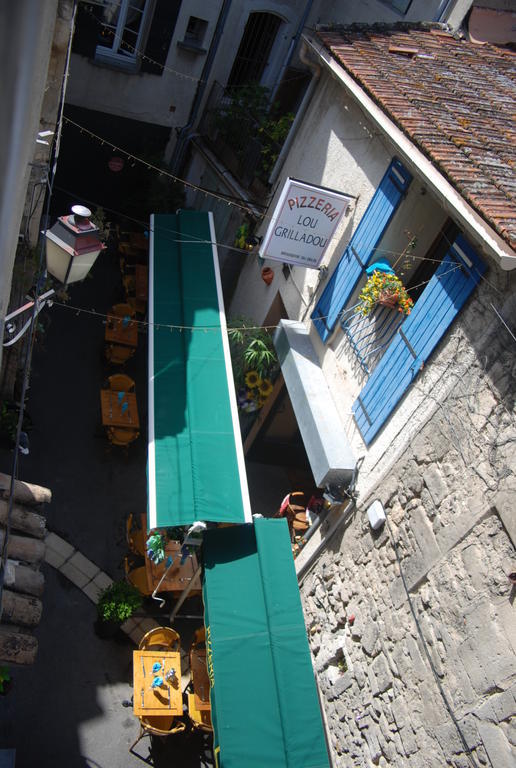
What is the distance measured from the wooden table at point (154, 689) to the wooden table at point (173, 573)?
902 mm

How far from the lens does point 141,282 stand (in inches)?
546

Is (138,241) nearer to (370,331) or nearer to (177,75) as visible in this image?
(177,75)

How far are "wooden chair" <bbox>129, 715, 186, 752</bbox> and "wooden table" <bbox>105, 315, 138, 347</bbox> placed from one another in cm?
648

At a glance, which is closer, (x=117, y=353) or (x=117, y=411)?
(x=117, y=411)

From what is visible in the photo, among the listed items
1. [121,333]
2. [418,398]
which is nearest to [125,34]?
[121,333]

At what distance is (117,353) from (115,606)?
509cm

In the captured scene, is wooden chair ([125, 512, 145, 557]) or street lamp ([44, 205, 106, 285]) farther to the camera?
wooden chair ([125, 512, 145, 557])

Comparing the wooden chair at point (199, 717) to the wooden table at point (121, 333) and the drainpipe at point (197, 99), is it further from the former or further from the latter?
the drainpipe at point (197, 99)

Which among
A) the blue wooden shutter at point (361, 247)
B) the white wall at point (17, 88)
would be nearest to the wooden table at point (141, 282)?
the blue wooden shutter at point (361, 247)

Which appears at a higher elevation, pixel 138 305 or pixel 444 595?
pixel 444 595

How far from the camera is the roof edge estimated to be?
5637 mm

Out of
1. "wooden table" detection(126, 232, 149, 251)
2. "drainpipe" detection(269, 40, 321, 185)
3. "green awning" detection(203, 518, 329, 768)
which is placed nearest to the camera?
"green awning" detection(203, 518, 329, 768)

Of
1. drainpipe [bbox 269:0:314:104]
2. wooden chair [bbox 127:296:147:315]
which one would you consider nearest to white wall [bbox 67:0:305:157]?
drainpipe [bbox 269:0:314:104]

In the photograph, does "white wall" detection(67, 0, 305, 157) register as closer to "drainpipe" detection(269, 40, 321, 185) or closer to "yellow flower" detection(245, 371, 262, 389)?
"drainpipe" detection(269, 40, 321, 185)
